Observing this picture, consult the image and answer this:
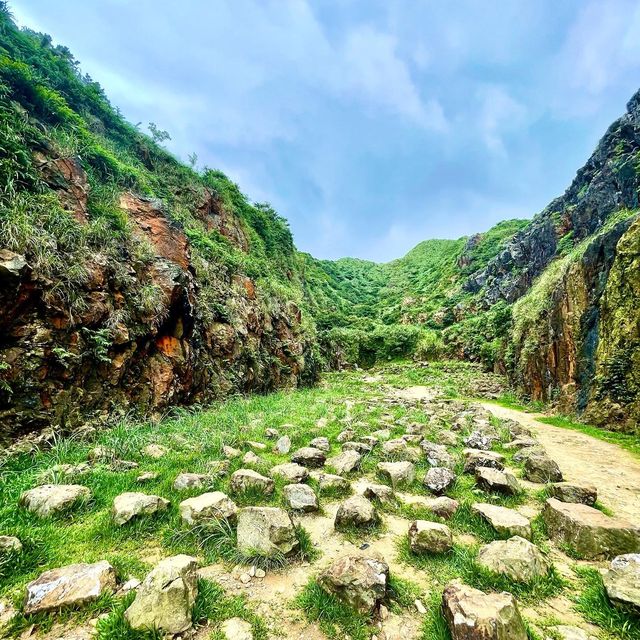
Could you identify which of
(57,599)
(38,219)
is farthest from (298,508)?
(38,219)

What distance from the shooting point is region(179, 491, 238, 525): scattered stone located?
3.30 meters

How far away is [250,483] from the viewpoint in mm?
4090

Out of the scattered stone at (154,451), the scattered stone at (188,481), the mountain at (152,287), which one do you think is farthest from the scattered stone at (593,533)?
the mountain at (152,287)

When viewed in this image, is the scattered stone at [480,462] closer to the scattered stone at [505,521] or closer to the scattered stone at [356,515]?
the scattered stone at [505,521]

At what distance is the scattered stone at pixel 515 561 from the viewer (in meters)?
2.62

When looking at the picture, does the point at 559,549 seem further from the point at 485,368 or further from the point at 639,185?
the point at 485,368

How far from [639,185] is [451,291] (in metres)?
41.1

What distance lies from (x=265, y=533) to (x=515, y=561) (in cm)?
226

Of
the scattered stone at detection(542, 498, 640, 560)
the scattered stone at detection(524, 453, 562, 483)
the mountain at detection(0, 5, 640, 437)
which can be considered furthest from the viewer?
the mountain at detection(0, 5, 640, 437)

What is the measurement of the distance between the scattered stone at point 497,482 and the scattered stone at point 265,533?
2.91 meters

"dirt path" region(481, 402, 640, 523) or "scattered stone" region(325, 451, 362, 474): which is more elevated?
"scattered stone" region(325, 451, 362, 474)

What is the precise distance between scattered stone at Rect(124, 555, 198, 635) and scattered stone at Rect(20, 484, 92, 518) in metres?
1.84

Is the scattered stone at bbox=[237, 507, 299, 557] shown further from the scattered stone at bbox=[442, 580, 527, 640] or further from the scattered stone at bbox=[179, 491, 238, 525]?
the scattered stone at bbox=[442, 580, 527, 640]

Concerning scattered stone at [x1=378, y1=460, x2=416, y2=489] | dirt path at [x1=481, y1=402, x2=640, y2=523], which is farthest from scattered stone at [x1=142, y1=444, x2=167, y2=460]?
dirt path at [x1=481, y1=402, x2=640, y2=523]
